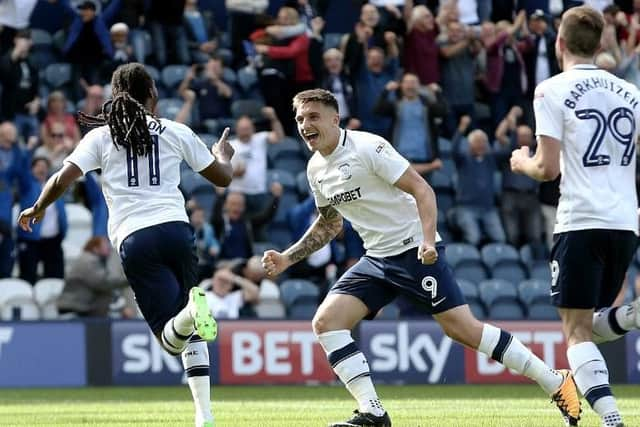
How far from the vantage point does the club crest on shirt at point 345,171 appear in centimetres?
959

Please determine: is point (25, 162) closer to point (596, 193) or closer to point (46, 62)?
point (46, 62)

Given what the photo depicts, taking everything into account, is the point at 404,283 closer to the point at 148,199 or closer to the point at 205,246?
the point at 148,199

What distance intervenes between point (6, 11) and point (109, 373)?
6.36 meters

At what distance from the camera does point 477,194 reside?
20031mm

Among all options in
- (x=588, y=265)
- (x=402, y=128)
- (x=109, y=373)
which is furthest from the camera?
(x=402, y=128)

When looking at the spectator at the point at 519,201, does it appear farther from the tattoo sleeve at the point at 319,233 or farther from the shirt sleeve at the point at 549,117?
the shirt sleeve at the point at 549,117

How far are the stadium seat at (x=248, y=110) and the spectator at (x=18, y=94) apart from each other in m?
2.73

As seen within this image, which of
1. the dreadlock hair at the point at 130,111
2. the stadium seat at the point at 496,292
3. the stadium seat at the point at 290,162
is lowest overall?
the stadium seat at the point at 496,292

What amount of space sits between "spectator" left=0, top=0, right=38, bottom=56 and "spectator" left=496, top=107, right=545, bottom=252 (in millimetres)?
6955

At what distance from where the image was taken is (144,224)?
351 inches

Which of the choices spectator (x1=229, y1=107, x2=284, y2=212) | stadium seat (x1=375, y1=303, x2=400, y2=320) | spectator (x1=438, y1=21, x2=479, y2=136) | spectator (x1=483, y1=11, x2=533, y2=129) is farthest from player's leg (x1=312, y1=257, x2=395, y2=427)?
spectator (x1=483, y1=11, x2=533, y2=129)

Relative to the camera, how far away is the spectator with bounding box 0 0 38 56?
20.8m

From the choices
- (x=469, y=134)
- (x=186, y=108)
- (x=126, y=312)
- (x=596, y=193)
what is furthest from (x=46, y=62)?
(x=596, y=193)

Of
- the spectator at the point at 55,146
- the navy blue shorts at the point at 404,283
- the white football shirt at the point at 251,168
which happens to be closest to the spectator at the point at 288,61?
the white football shirt at the point at 251,168
